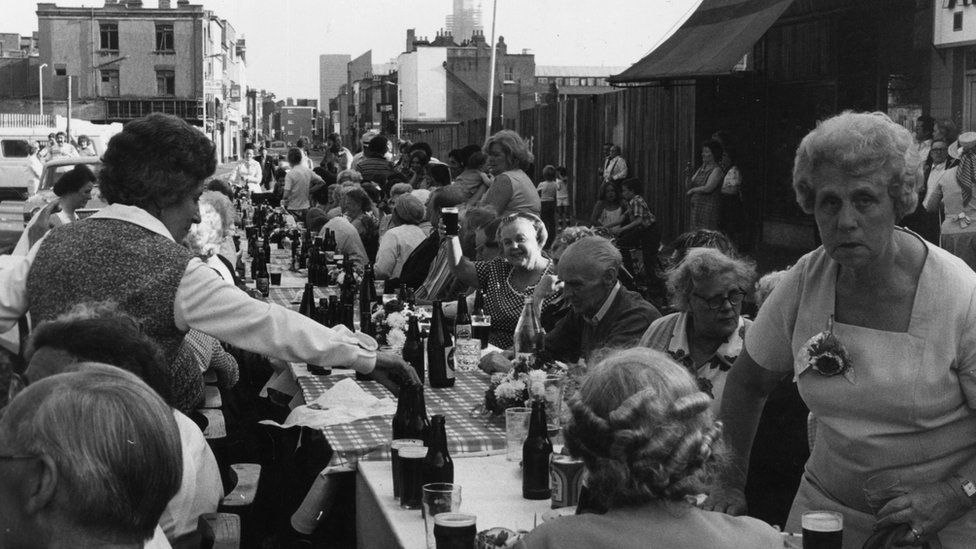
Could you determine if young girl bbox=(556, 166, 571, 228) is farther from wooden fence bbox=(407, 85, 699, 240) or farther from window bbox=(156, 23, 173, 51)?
window bbox=(156, 23, 173, 51)

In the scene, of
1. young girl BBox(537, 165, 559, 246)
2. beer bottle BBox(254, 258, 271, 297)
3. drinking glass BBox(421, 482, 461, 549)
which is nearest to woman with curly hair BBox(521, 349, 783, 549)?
drinking glass BBox(421, 482, 461, 549)

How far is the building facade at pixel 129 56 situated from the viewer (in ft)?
272

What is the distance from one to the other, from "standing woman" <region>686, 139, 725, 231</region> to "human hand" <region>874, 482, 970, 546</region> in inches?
524

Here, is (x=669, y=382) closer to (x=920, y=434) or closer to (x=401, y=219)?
(x=920, y=434)

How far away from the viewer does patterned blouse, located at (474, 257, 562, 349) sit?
712cm

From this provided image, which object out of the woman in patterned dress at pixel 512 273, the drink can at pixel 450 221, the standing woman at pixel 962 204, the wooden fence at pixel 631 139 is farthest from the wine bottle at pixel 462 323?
the wooden fence at pixel 631 139

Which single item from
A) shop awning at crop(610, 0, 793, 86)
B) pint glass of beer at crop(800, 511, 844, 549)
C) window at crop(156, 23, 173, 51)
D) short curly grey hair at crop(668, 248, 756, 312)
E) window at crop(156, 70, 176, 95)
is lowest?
pint glass of beer at crop(800, 511, 844, 549)

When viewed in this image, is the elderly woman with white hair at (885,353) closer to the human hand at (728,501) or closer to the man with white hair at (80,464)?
the human hand at (728,501)

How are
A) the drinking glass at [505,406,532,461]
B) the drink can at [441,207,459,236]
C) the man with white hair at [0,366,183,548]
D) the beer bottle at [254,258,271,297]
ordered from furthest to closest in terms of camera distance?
the beer bottle at [254,258,271,297] < the drink can at [441,207,459,236] < the drinking glass at [505,406,532,461] < the man with white hair at [0,366,183,548]

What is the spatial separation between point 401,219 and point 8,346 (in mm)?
5830

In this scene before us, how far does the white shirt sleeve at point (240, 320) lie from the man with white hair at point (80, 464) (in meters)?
1.79

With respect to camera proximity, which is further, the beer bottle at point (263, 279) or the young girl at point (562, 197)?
the young girl at point (562, 197)

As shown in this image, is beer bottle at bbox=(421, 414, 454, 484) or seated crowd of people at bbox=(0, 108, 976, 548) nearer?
seated crowd of people at bbox=(0, 108, 976, 548)

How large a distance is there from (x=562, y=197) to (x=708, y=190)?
6662 millimetres
